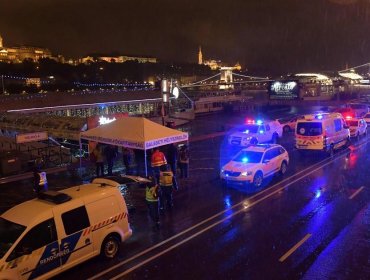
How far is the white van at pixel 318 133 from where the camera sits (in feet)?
74.0

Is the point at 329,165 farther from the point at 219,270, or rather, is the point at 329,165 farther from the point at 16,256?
the point at 16,256

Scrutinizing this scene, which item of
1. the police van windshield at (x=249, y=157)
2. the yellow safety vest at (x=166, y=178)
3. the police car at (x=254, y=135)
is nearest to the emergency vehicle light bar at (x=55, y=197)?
the yellow safety vest at (x=166, y=178)

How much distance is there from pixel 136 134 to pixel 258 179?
17.2 ft

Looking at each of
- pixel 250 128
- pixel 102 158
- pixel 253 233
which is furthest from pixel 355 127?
pixel 253 233

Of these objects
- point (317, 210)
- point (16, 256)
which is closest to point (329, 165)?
point (317, 210)

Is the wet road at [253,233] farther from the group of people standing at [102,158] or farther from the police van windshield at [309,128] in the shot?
the police van windshield at [309,128]

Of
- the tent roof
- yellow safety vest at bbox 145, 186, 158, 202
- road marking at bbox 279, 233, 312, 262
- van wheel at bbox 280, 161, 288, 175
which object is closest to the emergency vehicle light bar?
yellow safety vest at bbox 145, 186, 158, 202

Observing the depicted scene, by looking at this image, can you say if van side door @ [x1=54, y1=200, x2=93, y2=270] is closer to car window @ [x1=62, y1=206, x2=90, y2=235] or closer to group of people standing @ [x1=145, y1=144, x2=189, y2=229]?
car window @ [x1=62, y1=206, x2=90, y2=235]

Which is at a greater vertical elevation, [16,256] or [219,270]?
[16,256]

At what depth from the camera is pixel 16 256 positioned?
26.5 feet

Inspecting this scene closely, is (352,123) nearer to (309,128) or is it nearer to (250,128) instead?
(250,128)

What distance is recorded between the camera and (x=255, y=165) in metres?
16.6

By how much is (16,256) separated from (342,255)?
7369 millimetres

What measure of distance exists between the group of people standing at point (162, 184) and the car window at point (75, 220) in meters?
3.10
